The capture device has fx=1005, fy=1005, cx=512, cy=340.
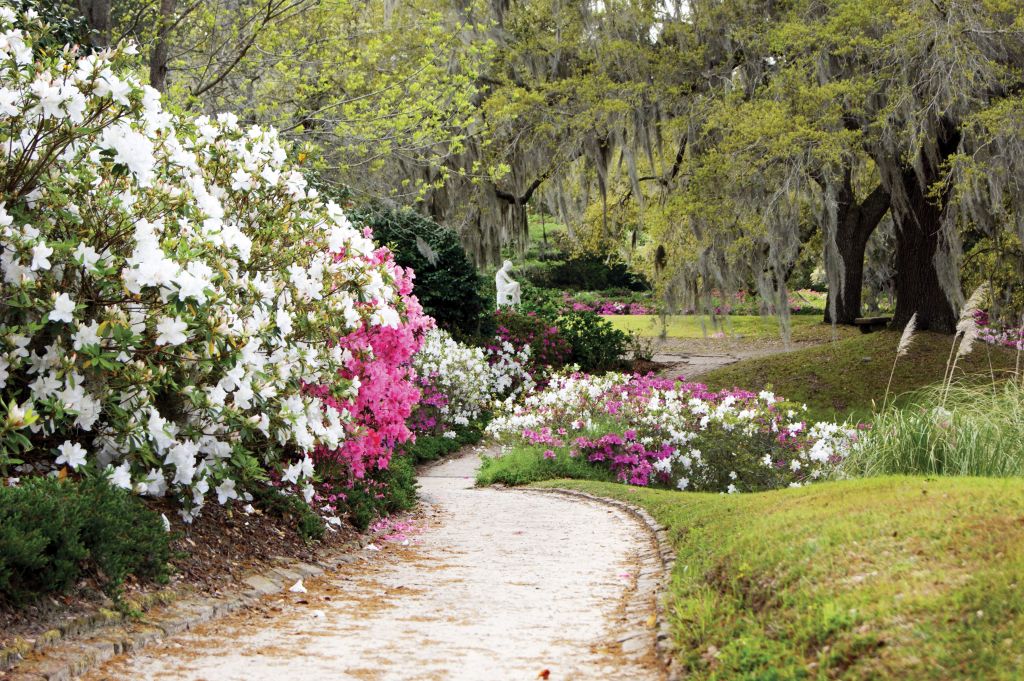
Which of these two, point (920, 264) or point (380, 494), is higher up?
point (920, 264)

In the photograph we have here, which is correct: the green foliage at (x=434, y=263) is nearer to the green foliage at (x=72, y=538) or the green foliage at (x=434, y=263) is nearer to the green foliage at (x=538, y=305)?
the green foliage at (x=538, y=305)

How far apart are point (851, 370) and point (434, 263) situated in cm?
694

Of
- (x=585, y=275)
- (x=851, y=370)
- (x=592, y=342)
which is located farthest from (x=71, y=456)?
(x=585, y=275)

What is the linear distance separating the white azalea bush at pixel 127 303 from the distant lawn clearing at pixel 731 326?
54.8 ft

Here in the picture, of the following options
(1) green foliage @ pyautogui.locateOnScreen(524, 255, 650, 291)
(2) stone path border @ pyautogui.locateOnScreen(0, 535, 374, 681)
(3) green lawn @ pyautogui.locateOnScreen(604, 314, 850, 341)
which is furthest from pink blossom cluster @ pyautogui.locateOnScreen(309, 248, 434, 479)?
(1) green foliage @ pyautogui.locateOnScreen(524, 255, 650, 291)

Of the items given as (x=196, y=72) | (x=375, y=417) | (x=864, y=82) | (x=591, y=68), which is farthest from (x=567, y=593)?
(x=591, y=68)

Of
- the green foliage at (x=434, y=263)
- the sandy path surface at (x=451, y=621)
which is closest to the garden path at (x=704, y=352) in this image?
the green foliage at (x=434, y=263)

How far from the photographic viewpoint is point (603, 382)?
39.3ft

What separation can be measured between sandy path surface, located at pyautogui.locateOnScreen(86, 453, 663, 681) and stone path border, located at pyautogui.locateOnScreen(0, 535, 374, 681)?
0.07 m

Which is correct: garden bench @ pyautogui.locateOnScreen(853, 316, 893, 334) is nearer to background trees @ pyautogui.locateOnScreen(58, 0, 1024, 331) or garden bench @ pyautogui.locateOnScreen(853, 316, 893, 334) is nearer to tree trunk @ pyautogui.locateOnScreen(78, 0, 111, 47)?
background trees @ pyautogui.locateOnScreen(58, 0, 1024, 331)

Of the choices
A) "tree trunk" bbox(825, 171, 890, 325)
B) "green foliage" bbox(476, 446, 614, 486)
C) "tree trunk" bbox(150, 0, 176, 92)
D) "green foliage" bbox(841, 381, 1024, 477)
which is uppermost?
"tree trunk" bbox(150, 0, 176, 92)

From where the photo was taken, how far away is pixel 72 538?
4.05 m

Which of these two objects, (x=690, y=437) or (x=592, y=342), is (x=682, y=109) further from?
(x=690, y=437)

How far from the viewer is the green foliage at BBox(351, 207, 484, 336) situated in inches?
619
